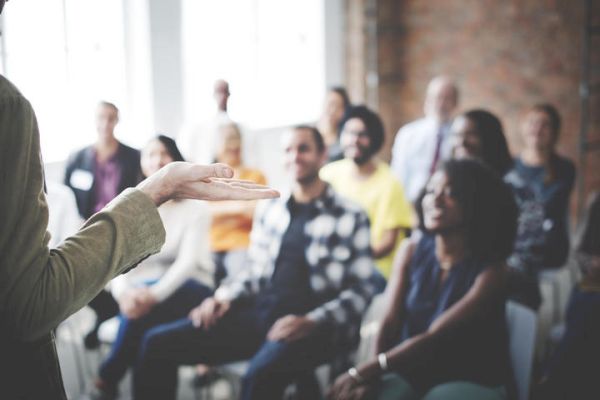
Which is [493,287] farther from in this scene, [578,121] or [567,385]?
[578,121]

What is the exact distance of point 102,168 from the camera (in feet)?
5.95

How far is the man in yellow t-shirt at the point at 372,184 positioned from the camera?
325 cm

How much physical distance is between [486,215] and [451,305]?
288 mm

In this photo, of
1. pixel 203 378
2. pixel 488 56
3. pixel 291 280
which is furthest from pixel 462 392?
pixel 488 56

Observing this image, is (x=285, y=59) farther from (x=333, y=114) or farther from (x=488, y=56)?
(x=488, y=56)

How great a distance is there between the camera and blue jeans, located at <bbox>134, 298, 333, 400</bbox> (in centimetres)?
245

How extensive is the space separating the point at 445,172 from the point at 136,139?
0.95 metres

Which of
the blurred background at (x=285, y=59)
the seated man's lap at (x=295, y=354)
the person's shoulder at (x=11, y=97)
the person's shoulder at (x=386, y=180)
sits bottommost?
the seated man's lap at (x=295, y=354)

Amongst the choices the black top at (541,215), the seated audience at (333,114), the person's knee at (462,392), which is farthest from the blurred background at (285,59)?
the black top at (541,215)

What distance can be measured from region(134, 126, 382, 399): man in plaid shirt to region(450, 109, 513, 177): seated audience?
1.72 ft

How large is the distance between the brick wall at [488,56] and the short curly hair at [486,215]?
4.42m

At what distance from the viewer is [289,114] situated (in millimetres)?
4277

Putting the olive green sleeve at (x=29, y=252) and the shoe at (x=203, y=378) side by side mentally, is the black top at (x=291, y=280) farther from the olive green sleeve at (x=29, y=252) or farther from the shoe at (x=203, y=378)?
the olive green sleeve at (x=29, y=252)

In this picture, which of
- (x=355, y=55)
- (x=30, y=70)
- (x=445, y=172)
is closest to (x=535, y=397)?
(x=445, y=172)
